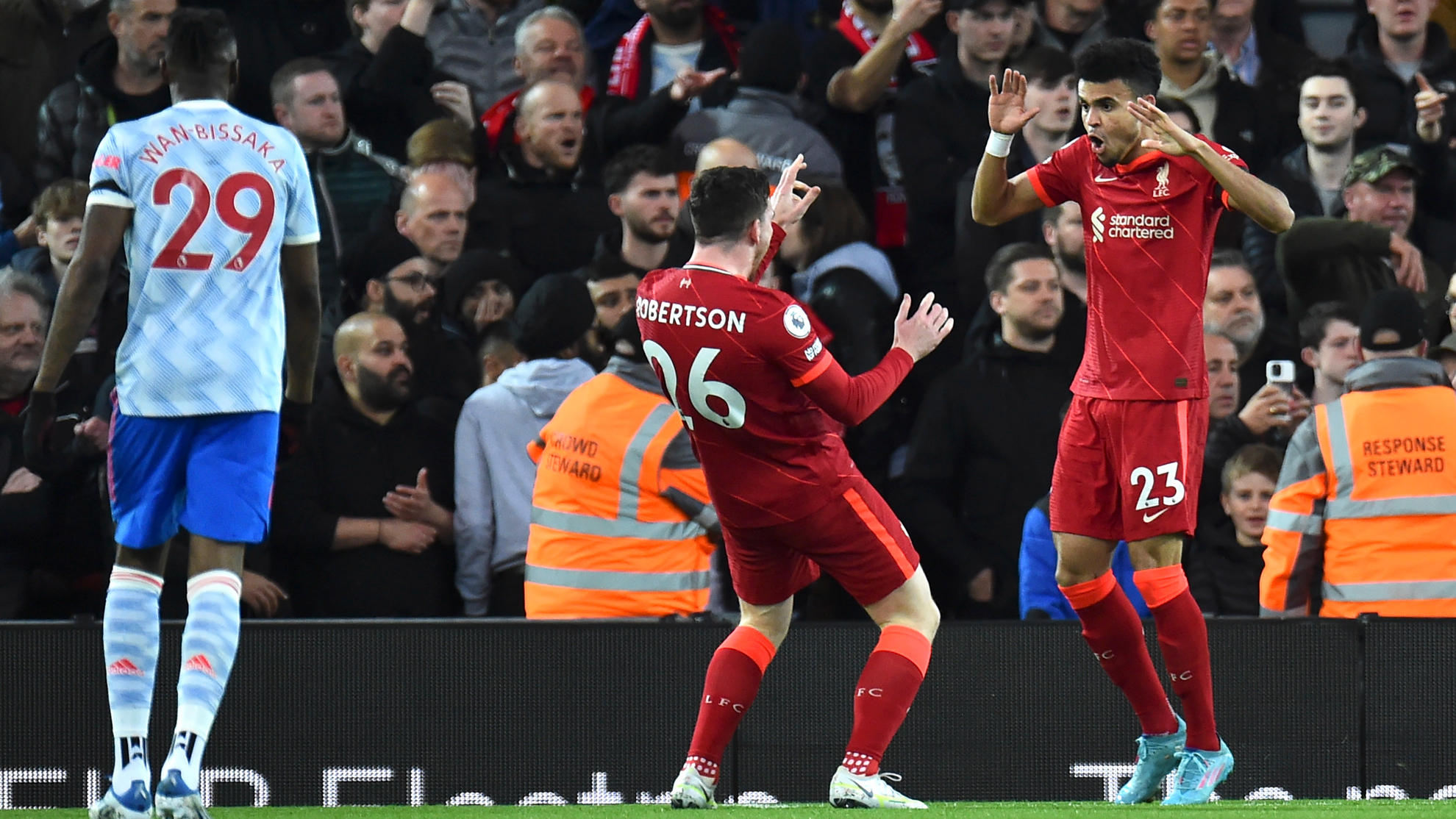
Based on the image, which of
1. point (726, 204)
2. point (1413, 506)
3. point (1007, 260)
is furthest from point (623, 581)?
point (1413, 506)

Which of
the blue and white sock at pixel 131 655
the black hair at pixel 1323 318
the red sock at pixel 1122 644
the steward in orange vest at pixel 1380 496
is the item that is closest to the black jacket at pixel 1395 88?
the black hair at pixel 1323 318

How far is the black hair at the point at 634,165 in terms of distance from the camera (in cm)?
822

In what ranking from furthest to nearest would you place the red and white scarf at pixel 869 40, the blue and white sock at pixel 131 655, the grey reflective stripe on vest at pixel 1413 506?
the red and white scarf at pixel 869 40
the grey reflective stripe on vest at pixel 1413 506
the blue and white sock at pixel 131 655

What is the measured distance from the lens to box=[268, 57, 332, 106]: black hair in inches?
328

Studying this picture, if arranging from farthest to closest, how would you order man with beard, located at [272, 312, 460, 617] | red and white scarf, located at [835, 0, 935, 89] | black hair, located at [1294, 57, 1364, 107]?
1. red and white scarf, located at [835, 0, 935, 89]
2. black hair, located at [1294, 57, 1364, 107]
3. man with beard, located at [272, 312, 460, 617]

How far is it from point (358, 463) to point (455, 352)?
0.79 metres

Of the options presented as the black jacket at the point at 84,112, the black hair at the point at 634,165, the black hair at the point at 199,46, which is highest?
the black jacket at the point at 84,112

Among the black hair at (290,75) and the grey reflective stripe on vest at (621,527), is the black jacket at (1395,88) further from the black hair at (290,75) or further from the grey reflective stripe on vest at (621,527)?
the black hair at (290,75)

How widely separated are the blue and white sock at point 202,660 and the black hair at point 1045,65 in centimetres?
504

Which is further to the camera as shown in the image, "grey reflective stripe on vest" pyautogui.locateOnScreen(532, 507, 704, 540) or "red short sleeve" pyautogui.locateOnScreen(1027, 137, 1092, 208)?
"grey reflective stripe on vest" pyautogui.locateOnScreen(532, 507, 704, 540)

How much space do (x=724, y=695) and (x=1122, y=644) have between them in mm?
1217

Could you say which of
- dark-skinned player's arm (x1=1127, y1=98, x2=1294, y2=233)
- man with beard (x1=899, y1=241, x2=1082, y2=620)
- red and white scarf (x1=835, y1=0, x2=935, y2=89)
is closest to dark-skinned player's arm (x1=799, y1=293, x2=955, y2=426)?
dark-skinned player's arm (x1=1127, y1=98, x2=1294, y2=233)

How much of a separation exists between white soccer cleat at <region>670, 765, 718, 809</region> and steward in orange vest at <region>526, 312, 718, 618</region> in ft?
6.55

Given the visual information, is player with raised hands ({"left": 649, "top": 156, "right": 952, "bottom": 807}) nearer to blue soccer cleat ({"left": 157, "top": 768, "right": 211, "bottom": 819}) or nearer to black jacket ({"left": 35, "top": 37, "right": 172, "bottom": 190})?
blue soccer cleat ({"left": 157, "top": 768, "right": 211, "bottom": 819})
